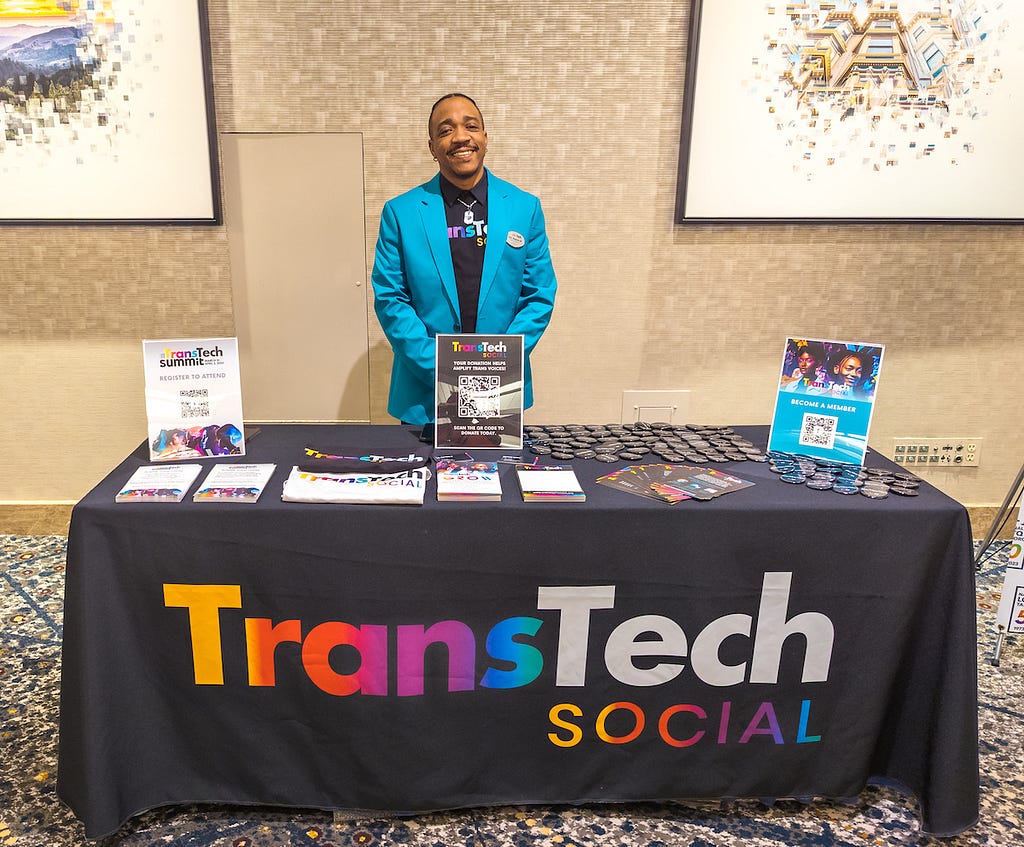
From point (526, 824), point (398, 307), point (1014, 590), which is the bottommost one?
point (526, 824)

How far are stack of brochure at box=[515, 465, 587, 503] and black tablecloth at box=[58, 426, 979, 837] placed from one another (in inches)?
1.1

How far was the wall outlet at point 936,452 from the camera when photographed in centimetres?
332

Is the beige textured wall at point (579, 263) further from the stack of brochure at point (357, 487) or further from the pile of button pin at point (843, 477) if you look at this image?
the stack of brochure at point (357, 487)

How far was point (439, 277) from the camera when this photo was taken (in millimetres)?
2322

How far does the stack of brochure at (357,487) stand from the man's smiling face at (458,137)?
995 mm

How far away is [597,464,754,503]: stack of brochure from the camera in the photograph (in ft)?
5.30

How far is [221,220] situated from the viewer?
3.01 metres

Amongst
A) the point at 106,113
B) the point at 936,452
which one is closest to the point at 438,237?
the point at 106,113

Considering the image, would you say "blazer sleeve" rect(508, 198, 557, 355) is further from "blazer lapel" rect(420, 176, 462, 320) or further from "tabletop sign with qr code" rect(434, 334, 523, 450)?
"tabletop sign with qr code" rect(434, 334, 523, 450)

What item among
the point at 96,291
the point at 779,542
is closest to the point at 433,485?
the point at 779,542

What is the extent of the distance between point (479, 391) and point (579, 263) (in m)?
1.42

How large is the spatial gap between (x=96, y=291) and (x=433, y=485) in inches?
83.4

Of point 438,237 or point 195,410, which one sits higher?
point 438,237

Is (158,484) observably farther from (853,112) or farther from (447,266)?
(853,112)
